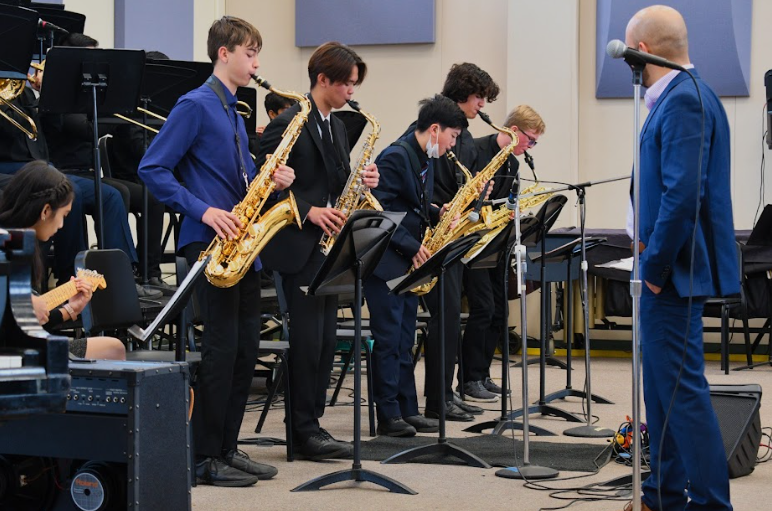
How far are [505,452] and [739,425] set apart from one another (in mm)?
1077

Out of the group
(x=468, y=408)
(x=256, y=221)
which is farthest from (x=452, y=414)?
(x=256, y=221)

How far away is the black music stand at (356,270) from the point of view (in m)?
3.97

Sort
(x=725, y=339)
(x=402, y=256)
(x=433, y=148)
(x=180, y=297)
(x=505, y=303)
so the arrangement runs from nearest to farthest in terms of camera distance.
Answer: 1. (x=180, y=297)
2. (x=505, y=303)
3. (x=402, y=256)
4. (x=433, y=148)
5. (x=725, y=339)

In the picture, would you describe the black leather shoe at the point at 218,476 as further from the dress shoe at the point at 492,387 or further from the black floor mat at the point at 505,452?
the dress shoe at the point at 492,387

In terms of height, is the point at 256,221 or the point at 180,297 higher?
the point at 256,221

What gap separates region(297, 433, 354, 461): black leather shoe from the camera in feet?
15.7

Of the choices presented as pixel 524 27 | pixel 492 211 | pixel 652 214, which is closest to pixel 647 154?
pixel 652 214

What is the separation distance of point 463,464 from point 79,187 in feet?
9.72

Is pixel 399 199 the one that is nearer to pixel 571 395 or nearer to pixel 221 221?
pixel 221 221

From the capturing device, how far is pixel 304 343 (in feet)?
15.4

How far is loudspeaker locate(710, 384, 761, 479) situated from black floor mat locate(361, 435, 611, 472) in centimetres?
55

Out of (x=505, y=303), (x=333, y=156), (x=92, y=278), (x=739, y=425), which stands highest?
(x=333, y=156)

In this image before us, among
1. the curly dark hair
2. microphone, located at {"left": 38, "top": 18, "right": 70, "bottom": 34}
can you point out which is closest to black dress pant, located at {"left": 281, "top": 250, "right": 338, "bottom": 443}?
the curly dark hair

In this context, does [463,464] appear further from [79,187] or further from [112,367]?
[79,187]
